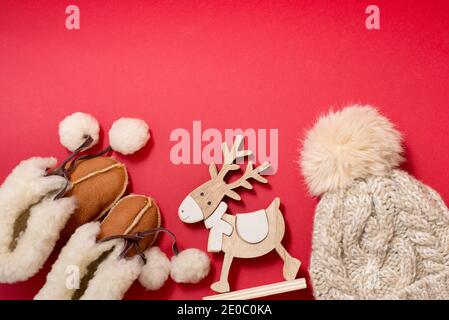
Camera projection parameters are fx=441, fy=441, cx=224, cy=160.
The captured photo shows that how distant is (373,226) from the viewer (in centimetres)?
100

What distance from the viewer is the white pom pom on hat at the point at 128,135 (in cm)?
111

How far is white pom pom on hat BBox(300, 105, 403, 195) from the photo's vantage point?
101 centimetres

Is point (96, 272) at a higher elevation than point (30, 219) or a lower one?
lower

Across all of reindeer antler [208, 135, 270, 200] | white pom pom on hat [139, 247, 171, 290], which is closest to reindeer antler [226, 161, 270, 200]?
reindeer antler [208, 135, 270, 200]

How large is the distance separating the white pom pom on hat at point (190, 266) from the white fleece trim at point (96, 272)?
0.09 metres

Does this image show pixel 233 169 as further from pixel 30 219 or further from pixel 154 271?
pixel 30 219

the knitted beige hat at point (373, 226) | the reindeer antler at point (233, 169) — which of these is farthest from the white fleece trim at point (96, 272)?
the knitted beige hat at point (373, 226)

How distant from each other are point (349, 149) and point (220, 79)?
38 centimetres

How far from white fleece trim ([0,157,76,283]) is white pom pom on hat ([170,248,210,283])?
0.28 m

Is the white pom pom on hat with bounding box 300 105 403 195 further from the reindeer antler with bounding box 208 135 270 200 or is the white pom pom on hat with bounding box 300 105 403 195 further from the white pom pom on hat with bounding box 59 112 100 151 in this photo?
the white pom pom on hat with bounding box 59 112 100 151

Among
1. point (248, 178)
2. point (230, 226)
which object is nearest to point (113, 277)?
point (230, 226)

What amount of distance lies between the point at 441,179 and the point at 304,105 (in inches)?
15.8

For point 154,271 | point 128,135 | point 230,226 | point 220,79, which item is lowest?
point 154,271
